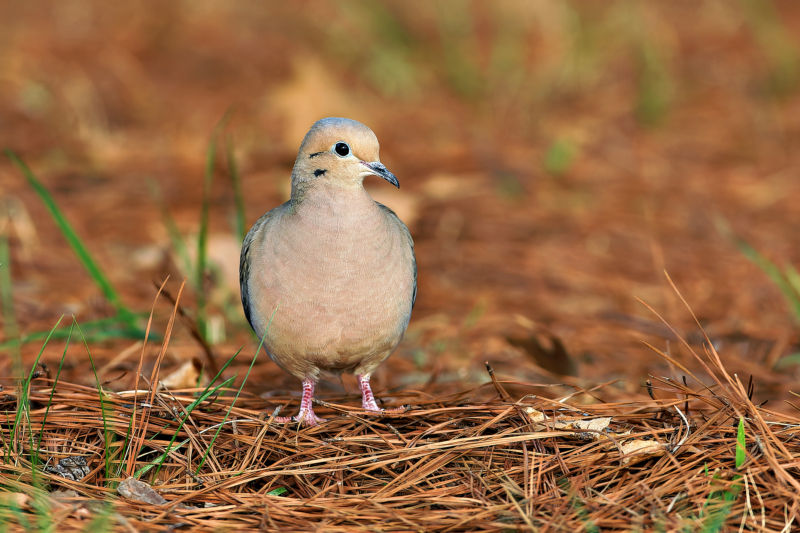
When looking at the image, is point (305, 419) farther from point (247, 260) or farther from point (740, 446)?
point (740, 446)

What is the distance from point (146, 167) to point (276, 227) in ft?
14.2

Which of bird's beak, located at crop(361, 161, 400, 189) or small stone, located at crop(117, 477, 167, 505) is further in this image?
bird's beak, located at crop(361, 161, 400, 189)

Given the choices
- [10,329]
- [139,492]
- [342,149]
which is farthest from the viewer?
[10,329]

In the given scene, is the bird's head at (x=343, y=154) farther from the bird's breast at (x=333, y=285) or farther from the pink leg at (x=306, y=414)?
the pink leg at (x=306, y=414)

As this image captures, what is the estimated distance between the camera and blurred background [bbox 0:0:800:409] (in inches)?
175

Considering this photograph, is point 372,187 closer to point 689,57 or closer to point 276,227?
point 276,227

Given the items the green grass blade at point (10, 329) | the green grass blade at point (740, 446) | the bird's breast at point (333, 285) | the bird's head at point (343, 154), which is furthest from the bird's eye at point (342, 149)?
the green grass blade at point (740, 446)

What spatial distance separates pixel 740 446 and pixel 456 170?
193 inches

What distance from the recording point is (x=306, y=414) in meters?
3.10

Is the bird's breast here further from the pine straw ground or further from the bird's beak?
the pine straw ground

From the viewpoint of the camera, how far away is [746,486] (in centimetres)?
235

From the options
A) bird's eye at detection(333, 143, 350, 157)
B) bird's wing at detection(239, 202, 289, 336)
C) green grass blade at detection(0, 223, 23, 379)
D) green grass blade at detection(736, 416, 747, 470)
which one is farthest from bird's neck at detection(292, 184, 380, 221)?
green grass blade at detection(736, 416, 747, 470)

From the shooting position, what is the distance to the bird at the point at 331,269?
9.82 feet

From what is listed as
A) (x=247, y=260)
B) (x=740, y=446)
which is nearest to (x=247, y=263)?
(x=247, y=260)
